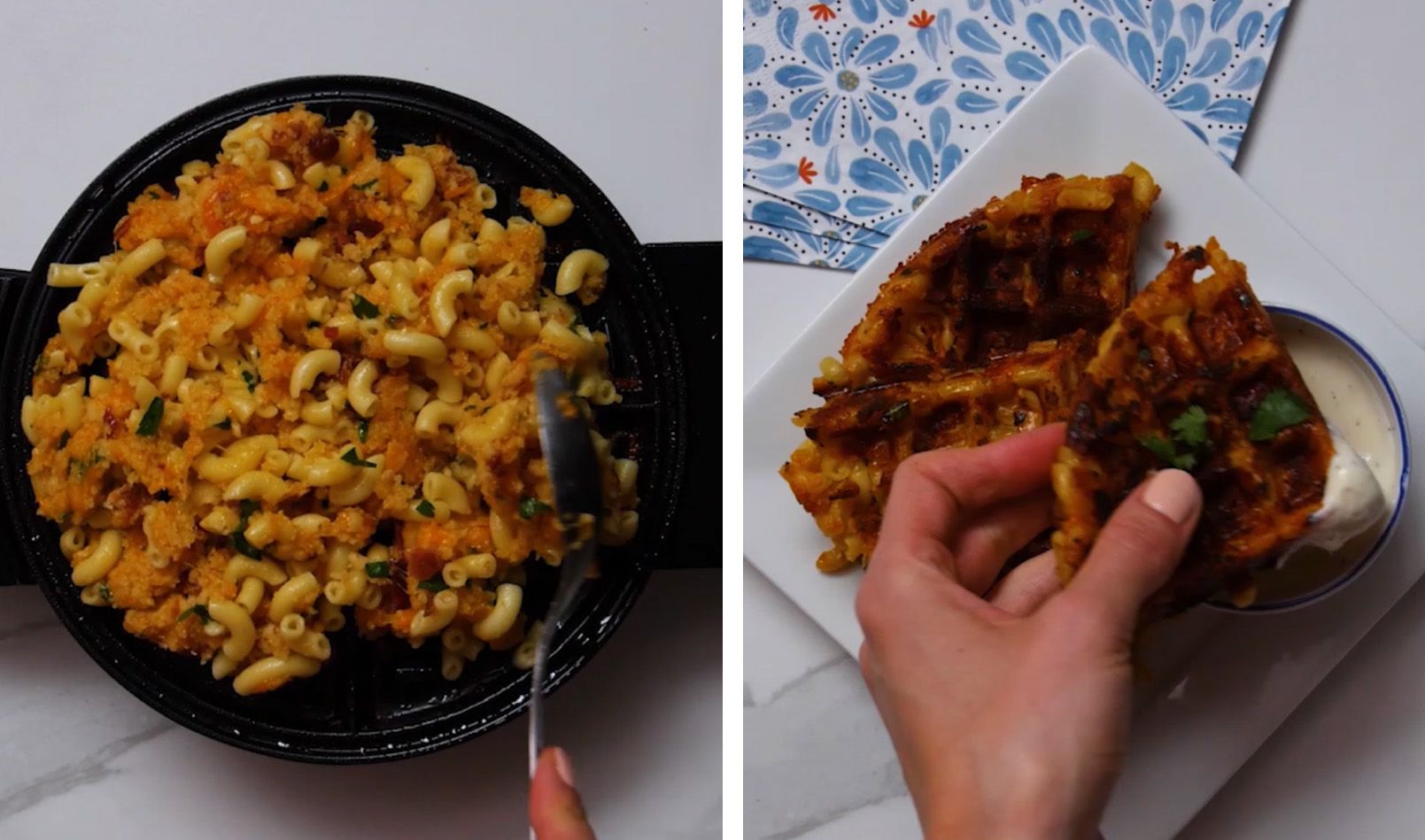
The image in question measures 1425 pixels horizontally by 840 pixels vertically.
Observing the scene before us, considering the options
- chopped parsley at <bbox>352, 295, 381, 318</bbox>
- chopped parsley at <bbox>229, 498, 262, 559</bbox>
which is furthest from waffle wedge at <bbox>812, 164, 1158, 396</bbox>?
chopped parsley at <bbox>229, 498, 262, 559</bbox>

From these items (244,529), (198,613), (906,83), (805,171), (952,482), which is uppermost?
(906,83)

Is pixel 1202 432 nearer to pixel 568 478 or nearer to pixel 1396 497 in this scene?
pixel 1396 497

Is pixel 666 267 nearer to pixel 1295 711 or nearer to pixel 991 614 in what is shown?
pixel 991 614

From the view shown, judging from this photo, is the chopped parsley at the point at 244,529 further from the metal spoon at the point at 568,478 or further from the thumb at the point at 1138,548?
the thumb at the point at 1138,548

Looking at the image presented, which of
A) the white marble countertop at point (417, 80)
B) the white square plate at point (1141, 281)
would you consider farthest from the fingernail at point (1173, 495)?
the white marble countertop at point (417, 80)

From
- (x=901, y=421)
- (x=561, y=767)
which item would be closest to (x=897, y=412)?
(x=901, y=421)
